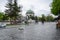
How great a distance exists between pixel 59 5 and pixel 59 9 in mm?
2173

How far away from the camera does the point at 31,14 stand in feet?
544

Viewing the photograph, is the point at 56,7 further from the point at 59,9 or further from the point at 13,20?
the point at 13,20

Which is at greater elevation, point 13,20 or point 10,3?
point 10,3

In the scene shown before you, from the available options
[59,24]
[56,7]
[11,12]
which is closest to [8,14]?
[11,12]

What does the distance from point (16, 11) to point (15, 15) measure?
2.17m

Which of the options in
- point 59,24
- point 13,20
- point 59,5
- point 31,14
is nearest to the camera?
point 59,24

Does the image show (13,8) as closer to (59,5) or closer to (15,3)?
(15,3)

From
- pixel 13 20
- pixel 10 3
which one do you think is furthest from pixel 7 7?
pixel 13 20

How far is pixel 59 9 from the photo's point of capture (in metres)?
61.0

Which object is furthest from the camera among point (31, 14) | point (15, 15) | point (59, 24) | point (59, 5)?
point (31, 14)

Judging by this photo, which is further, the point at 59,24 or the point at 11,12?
the point at 11,12

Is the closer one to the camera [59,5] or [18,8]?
[59,5]

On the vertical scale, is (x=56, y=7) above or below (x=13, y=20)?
above

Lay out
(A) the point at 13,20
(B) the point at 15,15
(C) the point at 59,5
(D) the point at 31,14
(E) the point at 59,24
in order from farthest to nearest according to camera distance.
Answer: (D) the point at 31,14
(A) the point at 13,20
(B) the point at 15,15
(C) the point at 59,5
(E) the point at 59,24
